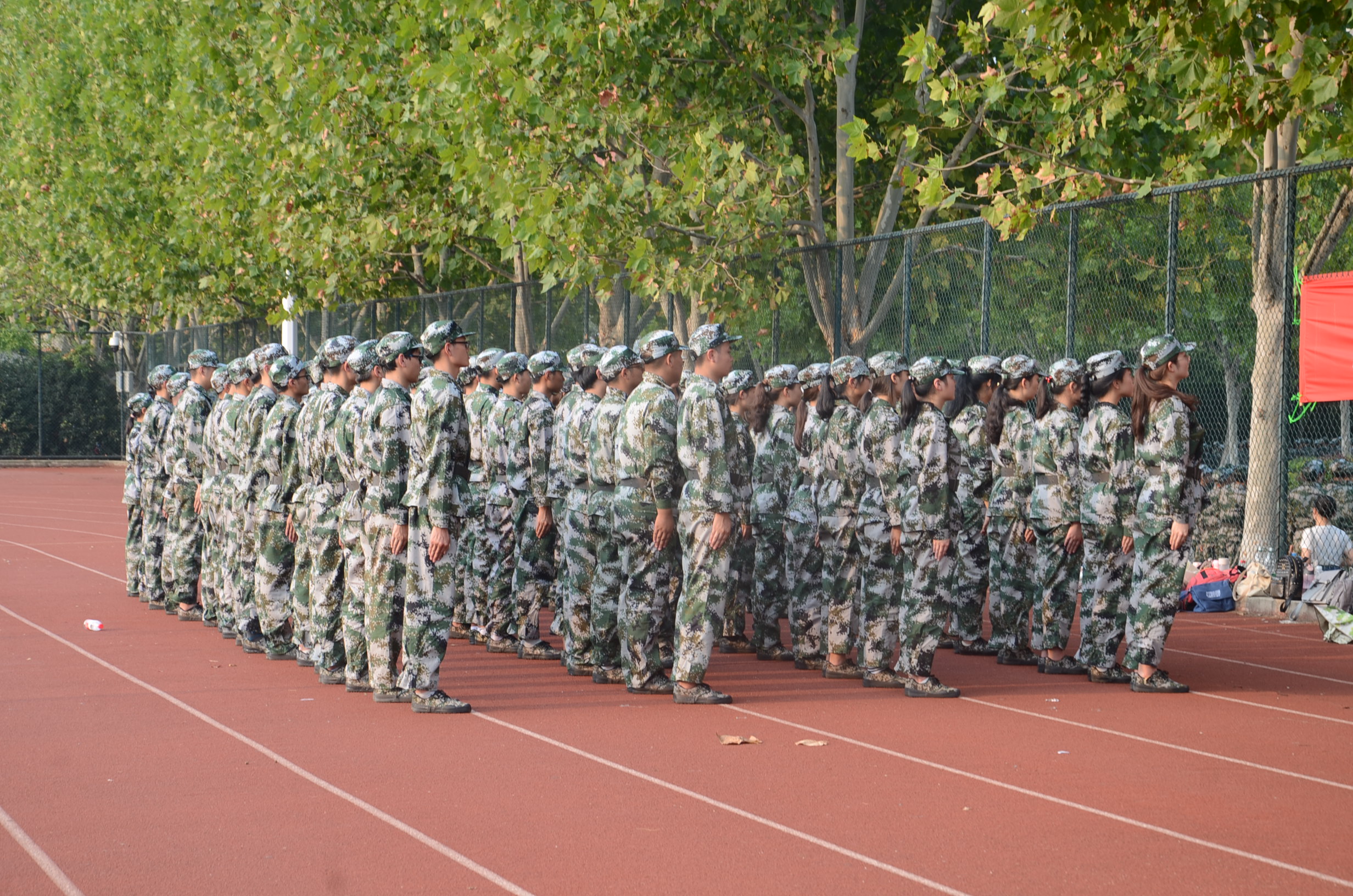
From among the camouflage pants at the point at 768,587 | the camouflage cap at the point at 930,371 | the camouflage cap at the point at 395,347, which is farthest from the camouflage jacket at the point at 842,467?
the camouflage cap at the point at 395,347

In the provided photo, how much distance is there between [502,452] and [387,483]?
274 centimetres

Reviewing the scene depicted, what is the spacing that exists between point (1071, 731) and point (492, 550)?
4639mm

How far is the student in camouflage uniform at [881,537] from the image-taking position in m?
9.23

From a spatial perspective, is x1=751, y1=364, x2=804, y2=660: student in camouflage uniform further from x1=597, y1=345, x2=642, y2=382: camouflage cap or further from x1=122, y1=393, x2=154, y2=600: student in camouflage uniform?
x1=122, y1=393, x2=154, y2=600: student in camouflage uniform

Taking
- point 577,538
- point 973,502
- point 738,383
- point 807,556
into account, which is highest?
point 738,383

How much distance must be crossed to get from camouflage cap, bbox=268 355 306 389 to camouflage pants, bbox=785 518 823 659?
3597mm

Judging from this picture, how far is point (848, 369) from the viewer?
10.0 metres

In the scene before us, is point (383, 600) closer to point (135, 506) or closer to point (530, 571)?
point (530, 571)

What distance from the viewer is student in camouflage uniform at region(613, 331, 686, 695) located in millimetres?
8758

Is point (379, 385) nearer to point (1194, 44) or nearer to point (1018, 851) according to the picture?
point (1018, 851)

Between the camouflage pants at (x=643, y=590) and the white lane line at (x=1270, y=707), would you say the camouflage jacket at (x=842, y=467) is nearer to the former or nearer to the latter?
the camouflage pants at (x=643, y=590)

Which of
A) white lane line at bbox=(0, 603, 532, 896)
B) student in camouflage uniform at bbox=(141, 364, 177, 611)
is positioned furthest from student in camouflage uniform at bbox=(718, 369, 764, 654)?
student in camouflage uniform at bbox=(141, 364, 177, 611)

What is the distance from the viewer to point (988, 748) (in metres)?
7.66

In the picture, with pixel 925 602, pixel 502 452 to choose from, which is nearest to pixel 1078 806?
pixel 925 602
